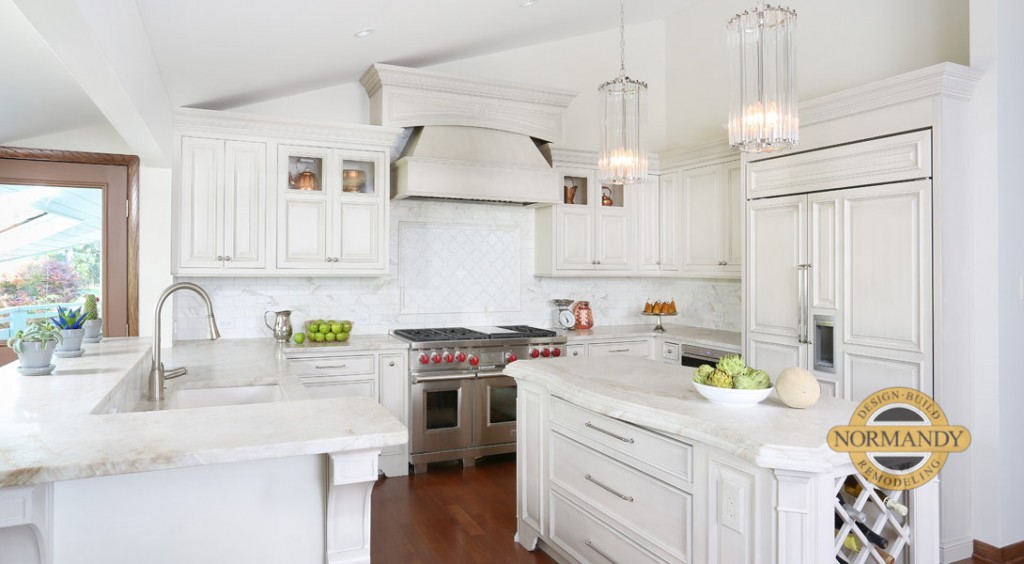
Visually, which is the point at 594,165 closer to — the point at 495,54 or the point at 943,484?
the point at 495,54

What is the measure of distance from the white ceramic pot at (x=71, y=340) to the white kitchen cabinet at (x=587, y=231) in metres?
3.51

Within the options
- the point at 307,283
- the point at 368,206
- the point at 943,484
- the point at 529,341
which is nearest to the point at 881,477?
the point at 943,484

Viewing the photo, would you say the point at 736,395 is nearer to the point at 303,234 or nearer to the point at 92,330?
the point at 92,330

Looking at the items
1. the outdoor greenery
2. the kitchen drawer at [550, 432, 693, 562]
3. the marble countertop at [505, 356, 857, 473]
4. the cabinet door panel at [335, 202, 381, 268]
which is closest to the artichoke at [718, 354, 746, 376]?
the marble countertop at [505, 356, 857, 473]

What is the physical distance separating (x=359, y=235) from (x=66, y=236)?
1.90 meters

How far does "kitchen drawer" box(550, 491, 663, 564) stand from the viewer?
2582 mm

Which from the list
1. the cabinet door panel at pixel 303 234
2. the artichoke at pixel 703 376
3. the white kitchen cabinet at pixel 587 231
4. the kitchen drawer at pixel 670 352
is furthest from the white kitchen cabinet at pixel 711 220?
the cabinet door panel at pixel 303 234

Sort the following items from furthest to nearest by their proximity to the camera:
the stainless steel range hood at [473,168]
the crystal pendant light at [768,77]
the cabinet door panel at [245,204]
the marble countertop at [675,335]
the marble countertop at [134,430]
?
the marble countertop at [675,335] < the stainless steel range hood at [473,168] < the cabinet door panel at [245,204] < the crystal pendant light at [768,77] < the marble countertop at [134,430]

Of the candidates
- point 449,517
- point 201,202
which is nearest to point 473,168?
point 201,202

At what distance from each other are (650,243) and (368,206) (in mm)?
2568

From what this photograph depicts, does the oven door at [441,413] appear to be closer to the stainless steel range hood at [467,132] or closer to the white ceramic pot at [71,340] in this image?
the stainless steel range hood at [467,132]

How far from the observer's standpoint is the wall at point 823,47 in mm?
3934

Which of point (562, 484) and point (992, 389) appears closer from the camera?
point (562, 484)

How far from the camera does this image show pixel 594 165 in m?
5.64
